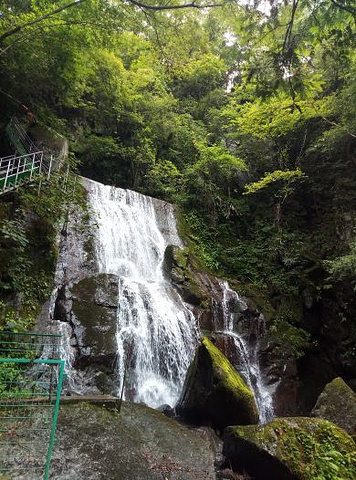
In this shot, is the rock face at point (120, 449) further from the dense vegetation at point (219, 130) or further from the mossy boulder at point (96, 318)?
the dense vegetation at point (219, 130)

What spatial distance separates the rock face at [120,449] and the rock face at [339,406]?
284cm

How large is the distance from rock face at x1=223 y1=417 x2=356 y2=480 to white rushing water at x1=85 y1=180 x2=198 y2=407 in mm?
2908

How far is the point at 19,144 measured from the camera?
11.8m

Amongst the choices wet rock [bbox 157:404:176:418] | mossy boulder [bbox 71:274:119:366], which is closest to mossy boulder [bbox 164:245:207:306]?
mossy boulder [bbox 71:274:119:366]

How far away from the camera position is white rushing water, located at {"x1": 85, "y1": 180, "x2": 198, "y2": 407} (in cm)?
827

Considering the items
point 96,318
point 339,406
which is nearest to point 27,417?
point 96,318

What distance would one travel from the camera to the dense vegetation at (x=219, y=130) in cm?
679

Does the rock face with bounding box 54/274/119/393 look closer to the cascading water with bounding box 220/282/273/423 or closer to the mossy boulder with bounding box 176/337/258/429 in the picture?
the mossy boulder with bounding box 176/337/258/429

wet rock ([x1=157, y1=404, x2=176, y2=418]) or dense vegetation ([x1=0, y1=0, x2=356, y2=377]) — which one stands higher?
dense vegetation ([x1=0, y1=0, x2=356, y2=377])

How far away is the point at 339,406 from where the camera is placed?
22.5 ft

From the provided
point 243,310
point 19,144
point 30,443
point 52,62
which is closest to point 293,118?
point 243,310

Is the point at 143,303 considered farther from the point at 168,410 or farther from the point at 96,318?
the point at 168,410

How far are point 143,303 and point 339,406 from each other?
5172mm

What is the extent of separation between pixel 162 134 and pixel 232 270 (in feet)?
28.5
